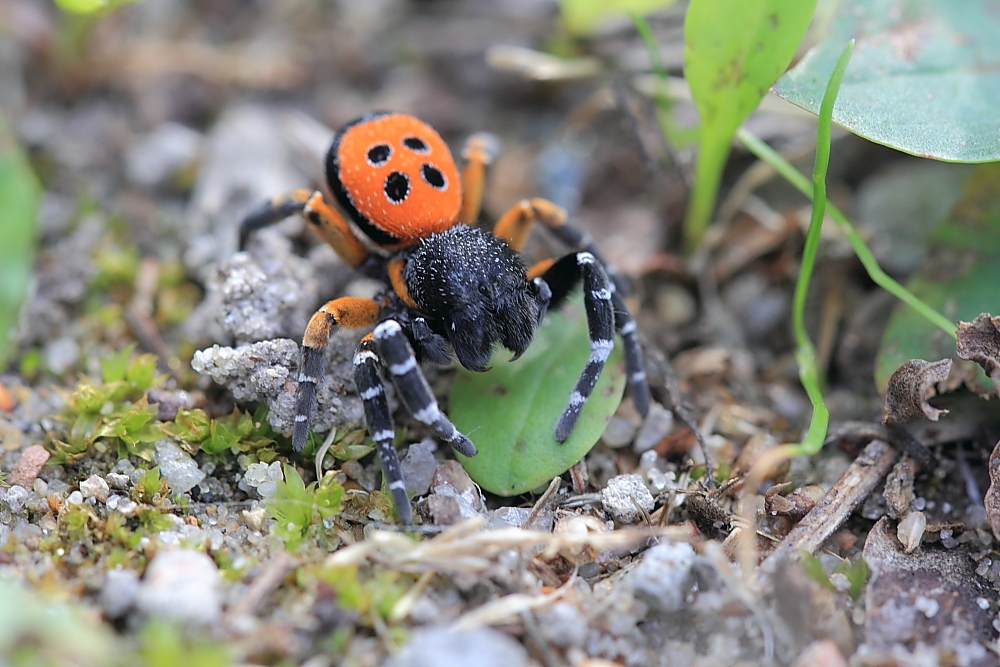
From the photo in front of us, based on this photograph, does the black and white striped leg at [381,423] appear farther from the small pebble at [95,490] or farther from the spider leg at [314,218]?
the small pebble at [95,490]

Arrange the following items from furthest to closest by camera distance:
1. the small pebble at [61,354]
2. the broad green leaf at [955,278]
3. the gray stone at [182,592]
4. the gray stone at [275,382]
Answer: the small pebble at [61,354], the broad green leaf at [955,278], the gray stone at [275,382], the gray stone at [182,592]

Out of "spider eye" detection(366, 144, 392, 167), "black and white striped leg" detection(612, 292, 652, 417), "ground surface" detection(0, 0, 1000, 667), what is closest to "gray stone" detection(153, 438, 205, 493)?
"ground surface" detection(0, 0, 1000, 667)

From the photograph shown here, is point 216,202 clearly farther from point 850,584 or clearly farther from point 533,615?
point 850,584

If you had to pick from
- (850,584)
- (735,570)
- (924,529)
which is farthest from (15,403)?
(924,529)

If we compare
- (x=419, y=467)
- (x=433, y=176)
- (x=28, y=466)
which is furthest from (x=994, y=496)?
(x=28, y=466)

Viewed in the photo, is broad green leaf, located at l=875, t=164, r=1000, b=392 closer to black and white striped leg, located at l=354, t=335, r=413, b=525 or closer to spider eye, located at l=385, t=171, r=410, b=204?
black and white striped leg, located at l=354, t=335, r=413, b=525

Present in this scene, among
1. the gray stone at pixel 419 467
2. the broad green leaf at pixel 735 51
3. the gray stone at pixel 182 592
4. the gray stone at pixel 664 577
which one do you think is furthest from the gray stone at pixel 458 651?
the broad green leaf at pixel 735 51
